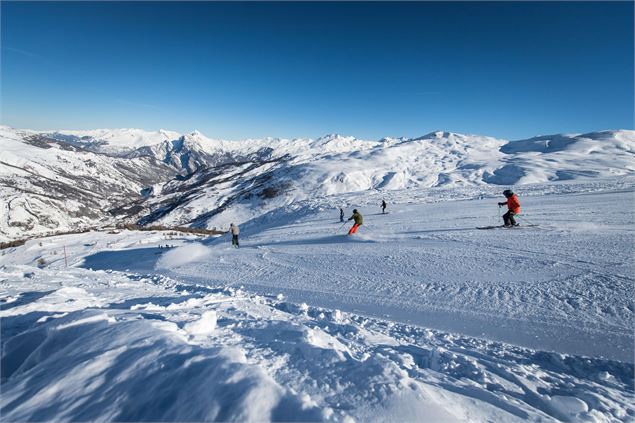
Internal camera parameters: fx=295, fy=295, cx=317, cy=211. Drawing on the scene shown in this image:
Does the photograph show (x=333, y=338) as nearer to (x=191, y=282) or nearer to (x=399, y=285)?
(x=399, y=285)

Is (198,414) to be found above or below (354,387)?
above

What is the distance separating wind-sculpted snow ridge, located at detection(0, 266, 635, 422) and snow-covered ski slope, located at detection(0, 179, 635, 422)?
20 millimetres

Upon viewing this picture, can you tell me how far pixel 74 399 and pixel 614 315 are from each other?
832cm

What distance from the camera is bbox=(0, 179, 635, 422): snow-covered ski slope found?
9.93ft

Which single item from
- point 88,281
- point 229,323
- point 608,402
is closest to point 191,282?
point 88,281

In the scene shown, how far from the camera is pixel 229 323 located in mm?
5812

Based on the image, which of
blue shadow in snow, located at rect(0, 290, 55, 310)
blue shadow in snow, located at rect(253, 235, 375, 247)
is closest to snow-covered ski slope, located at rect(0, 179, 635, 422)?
blue shadow in snow, located at rect(0, 290, 55, 310)

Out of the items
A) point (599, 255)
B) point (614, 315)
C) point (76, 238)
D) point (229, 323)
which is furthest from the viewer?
point (76, 238)

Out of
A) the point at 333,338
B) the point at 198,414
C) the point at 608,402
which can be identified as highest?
the point at 198,414

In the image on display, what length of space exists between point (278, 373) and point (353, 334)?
199 centimetres

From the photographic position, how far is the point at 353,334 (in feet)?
18.1

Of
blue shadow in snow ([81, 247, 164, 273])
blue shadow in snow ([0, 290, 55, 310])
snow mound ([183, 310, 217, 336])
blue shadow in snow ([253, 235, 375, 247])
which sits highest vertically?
blue shadow in snow ([0, 290, 55, 310])

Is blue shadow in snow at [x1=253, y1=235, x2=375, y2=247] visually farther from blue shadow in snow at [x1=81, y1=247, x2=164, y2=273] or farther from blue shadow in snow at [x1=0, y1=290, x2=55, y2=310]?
blue shadow in snow at [x1=0, y1=290, x2=55, y2=310]

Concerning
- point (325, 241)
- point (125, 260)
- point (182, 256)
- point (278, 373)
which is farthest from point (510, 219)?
point (125, 260)
